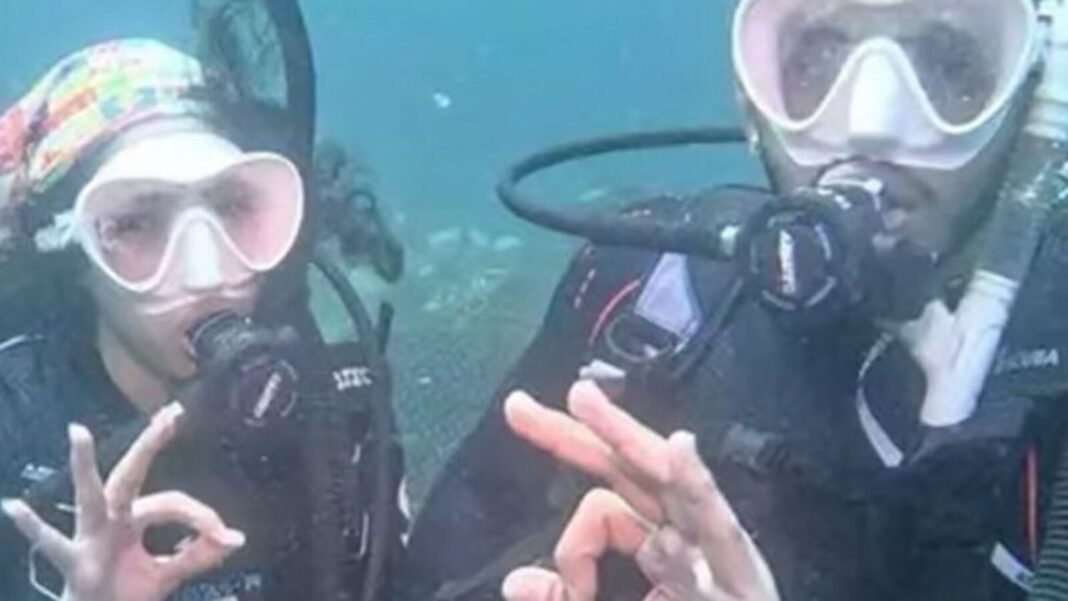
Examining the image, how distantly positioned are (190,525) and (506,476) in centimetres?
97

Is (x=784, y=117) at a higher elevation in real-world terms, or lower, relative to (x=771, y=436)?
higher

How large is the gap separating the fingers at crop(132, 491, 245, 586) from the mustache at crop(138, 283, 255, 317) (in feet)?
2.79

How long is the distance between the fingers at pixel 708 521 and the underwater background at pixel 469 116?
1.75 metres

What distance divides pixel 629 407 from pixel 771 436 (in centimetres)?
29

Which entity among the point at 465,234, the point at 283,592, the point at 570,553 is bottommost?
the point at 465,234

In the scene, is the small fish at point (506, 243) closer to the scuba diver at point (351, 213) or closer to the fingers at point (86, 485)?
the scuba diver at point (351, 213)

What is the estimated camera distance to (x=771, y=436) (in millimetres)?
2975

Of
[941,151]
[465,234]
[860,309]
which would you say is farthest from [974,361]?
[465,234]

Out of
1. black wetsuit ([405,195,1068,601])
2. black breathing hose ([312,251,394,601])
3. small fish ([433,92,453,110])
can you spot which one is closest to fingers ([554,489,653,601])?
black wetsuit ([405,195,1068,601])

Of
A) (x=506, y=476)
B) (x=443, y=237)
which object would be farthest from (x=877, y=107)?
(x=443, y=237)

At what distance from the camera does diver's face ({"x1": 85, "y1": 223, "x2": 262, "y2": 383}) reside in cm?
377

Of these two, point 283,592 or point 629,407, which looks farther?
point 283,592

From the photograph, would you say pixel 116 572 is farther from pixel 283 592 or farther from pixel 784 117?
pixel 784 117

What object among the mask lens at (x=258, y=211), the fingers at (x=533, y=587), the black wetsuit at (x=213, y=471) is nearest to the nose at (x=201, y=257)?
the mask lens at (x=258, y=211)
